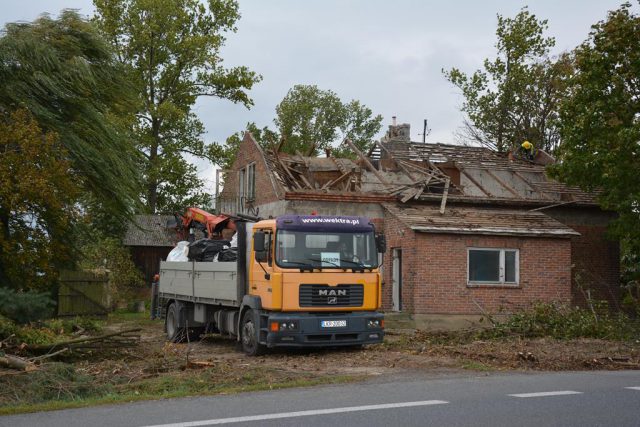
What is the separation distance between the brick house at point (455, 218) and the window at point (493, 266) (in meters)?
0.03

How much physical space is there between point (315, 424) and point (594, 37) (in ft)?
65.6

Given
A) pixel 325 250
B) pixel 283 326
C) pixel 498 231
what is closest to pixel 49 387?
pixel 283 326

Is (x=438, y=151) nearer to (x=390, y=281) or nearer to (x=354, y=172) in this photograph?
(x=354, y=172)

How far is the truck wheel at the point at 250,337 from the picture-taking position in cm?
1580

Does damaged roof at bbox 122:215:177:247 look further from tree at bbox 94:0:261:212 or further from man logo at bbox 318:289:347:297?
man logo at bbox 318:289:347:297

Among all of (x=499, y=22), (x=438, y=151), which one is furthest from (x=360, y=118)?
(x=438, y=151)

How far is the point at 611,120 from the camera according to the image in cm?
2441

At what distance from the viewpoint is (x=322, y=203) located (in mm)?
25188

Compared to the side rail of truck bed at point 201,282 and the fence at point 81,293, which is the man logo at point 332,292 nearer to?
the side rail of truck bed at point 201,282

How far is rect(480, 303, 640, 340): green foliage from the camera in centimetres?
1811

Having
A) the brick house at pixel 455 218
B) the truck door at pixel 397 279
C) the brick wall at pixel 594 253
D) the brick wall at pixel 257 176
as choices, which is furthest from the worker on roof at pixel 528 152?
the brick wall at pixel 257 176

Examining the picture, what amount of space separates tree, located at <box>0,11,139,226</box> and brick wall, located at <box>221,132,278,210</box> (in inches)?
210

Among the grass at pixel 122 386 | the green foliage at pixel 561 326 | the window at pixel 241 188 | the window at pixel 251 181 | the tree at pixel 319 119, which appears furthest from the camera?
the tree at pixel 319 119

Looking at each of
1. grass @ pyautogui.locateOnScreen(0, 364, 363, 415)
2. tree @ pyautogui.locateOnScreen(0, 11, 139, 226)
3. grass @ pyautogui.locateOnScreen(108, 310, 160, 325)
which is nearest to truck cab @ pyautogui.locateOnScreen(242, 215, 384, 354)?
grass @ pyautogui.locateOnScreen(0, 364, 363, 415)
